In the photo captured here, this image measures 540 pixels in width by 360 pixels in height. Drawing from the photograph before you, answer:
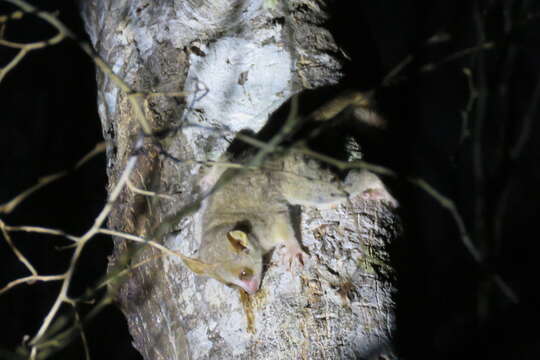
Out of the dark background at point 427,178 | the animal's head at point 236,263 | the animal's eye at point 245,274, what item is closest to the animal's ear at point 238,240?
the animal's head at point 236,263

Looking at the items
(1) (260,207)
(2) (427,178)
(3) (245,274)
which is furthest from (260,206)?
(2) (427,178)

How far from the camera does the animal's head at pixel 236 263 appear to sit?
7.54 feet

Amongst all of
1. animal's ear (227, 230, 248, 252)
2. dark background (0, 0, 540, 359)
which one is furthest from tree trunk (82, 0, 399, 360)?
dark background (0, 0, 540, 359)

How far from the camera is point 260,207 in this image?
2820mm

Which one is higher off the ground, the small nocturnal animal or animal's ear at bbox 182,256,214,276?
the small nocturnal animal

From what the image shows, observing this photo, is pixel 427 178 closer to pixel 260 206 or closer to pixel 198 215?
pixel 260 206

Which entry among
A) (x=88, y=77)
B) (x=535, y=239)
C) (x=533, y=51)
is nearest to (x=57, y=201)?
(x=88, y=77)

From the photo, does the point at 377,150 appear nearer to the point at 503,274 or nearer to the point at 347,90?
the point at 347,90

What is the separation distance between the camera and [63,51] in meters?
6.01

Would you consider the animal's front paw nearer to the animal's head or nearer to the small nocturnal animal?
the small nocturnal animal

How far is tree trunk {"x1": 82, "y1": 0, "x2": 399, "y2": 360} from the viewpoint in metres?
2.08

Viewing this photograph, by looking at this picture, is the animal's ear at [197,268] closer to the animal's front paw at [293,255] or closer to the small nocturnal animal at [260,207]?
the small nocturnal animal at [260,207]

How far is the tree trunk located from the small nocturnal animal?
0.09 m

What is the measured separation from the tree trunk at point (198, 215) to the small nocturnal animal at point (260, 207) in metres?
0.09
